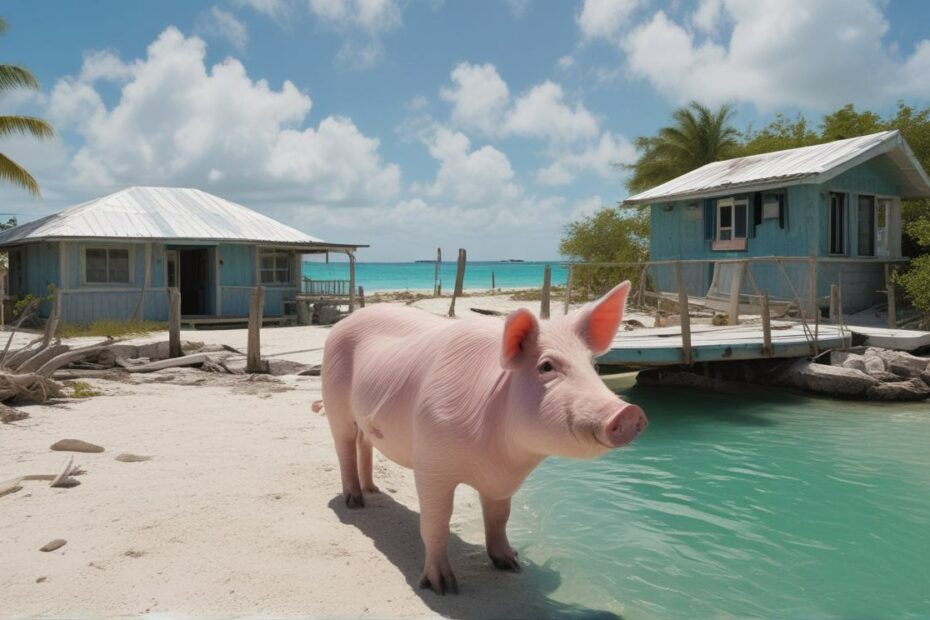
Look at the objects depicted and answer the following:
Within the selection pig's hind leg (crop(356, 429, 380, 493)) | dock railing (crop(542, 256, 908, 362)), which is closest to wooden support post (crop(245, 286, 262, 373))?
dock railing (crop(542, 256, 908, 362))

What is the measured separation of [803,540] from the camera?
5531 millimetres

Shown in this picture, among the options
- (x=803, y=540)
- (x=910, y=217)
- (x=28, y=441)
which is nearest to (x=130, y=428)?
(x=28, y=441)

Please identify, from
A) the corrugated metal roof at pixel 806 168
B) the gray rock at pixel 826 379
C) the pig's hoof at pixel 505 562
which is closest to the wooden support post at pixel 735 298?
the corrugated metal roof at pixel 806 168

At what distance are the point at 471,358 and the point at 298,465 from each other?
323 centimetres

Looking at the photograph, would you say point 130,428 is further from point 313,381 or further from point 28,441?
point 313,381

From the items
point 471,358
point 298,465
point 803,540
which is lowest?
point 803,540

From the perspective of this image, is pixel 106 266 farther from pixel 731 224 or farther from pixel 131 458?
pixel 731 224

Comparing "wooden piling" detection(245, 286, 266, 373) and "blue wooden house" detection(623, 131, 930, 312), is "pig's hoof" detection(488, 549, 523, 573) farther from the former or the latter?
"blue wooden house" detection(623, 131, 930, 312)

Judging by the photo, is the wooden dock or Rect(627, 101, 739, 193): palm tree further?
Rect(627, 101, 739, 193): palm tree

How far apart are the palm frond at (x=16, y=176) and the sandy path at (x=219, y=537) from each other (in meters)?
15.1

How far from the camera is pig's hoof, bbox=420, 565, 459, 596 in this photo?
374cm

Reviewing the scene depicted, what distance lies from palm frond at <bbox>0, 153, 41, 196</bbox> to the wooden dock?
1670cm

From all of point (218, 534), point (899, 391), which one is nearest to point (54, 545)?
point (218, 534)

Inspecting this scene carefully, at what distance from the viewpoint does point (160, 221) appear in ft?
65.7
